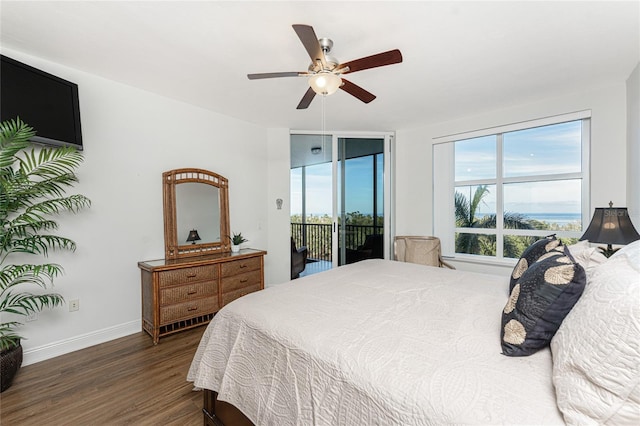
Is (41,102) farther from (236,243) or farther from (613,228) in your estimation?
(613,228)

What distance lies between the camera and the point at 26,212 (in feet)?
6.49

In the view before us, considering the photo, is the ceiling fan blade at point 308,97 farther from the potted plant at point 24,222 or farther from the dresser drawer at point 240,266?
the dresser drawer at point 240,266

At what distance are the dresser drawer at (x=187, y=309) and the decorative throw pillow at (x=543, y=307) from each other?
268cm

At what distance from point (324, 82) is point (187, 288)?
231 cm

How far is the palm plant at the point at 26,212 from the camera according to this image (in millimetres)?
1856

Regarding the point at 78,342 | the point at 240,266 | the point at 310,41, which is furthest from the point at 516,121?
the point at 78,342

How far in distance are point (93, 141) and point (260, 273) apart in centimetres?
216

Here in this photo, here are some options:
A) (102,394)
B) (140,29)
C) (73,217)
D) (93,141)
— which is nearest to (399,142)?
(140,29)

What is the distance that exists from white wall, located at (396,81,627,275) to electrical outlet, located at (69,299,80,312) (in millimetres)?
3847

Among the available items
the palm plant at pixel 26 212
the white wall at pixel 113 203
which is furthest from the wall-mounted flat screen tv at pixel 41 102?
the white wall at pixel 113 203

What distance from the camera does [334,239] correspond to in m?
4.22

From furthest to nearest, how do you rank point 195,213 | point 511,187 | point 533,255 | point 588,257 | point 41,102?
point 511,187 < point 195,213 < point 41,102 < point 533,255 < point 588,257

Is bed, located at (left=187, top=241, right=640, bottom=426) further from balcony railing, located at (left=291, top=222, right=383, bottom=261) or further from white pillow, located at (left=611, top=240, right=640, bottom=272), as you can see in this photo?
balcony railing, located at (left=291, top=222, right=383, bottom=261)

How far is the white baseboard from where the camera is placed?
2.23 meters
